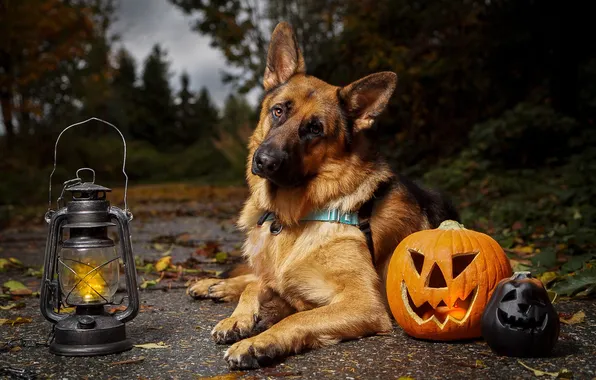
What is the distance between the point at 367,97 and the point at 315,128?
47 cm

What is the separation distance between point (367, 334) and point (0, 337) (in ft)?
7.56

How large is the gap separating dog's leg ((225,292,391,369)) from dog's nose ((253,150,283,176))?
91 centimetres

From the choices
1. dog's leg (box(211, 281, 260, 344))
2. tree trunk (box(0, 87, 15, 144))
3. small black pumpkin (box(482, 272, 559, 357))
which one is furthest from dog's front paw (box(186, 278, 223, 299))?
tree trunk (box(0, 87, 15, 144))

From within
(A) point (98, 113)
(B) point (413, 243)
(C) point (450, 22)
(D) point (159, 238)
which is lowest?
(D) point (159, 238)

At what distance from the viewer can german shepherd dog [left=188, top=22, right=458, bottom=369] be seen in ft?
12.9

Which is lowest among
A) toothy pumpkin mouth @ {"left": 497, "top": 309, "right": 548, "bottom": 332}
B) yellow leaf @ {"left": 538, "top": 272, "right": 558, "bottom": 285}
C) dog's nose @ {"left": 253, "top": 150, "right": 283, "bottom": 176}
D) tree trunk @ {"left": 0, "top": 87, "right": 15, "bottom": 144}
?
yellow leaf @ {"left": 538, "top": 272, "right": 558, "bottom": 285}

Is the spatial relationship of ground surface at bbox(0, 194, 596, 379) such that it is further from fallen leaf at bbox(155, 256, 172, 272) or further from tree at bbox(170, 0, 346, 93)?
tree at bbox(170, 0, 346, 93)

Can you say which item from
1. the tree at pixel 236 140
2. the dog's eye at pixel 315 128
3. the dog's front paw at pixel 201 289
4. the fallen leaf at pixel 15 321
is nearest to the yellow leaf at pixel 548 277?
the dog's eye at pixel 315 128

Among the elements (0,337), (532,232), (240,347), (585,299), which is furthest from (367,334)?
(532,232)

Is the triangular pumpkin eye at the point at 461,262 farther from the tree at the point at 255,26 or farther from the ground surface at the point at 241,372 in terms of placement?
the tree at the point at 255,26

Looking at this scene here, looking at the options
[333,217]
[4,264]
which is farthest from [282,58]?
[4,264]

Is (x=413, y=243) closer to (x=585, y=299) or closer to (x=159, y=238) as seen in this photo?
(x=585, y=299)

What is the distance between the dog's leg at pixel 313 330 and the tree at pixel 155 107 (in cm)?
3282

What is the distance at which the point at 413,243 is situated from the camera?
153 inches
